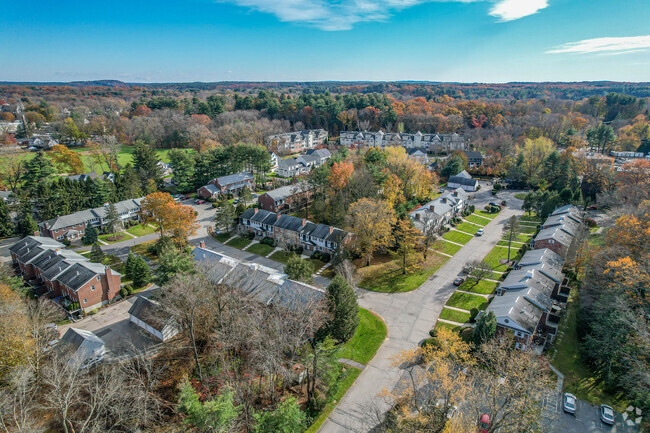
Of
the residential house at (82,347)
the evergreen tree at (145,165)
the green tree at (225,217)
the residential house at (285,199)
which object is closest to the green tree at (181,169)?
the evergreen tree at (145,165)

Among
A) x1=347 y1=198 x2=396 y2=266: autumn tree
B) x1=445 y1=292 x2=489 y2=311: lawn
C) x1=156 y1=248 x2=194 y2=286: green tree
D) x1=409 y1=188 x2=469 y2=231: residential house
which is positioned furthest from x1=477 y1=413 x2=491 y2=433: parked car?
x1=156 y1=248 x2=194 y2=286: green tree

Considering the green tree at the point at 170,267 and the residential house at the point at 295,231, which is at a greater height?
the green tree at the point at 170,267

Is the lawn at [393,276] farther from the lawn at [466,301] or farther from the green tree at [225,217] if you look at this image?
the green tree at [225,217]

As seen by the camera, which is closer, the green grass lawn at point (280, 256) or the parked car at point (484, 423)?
the parked car at point (484, 423)

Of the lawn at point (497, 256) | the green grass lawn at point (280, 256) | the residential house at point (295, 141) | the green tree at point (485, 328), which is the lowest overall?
the green grass lawn at point (280, 256)

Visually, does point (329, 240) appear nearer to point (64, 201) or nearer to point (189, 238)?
point (189, 238)

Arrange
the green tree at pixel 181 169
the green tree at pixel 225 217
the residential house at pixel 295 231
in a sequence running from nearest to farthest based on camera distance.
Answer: the residential house at pixel 295 231
the green tree at pixel 225 217
the green tree at pixel 181 169

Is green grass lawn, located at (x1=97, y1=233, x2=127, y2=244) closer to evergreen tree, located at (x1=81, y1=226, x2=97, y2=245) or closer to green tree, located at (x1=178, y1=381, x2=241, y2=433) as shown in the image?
evergreen tree, located at (x1=81, y1=226, x2=97, y2=245)
